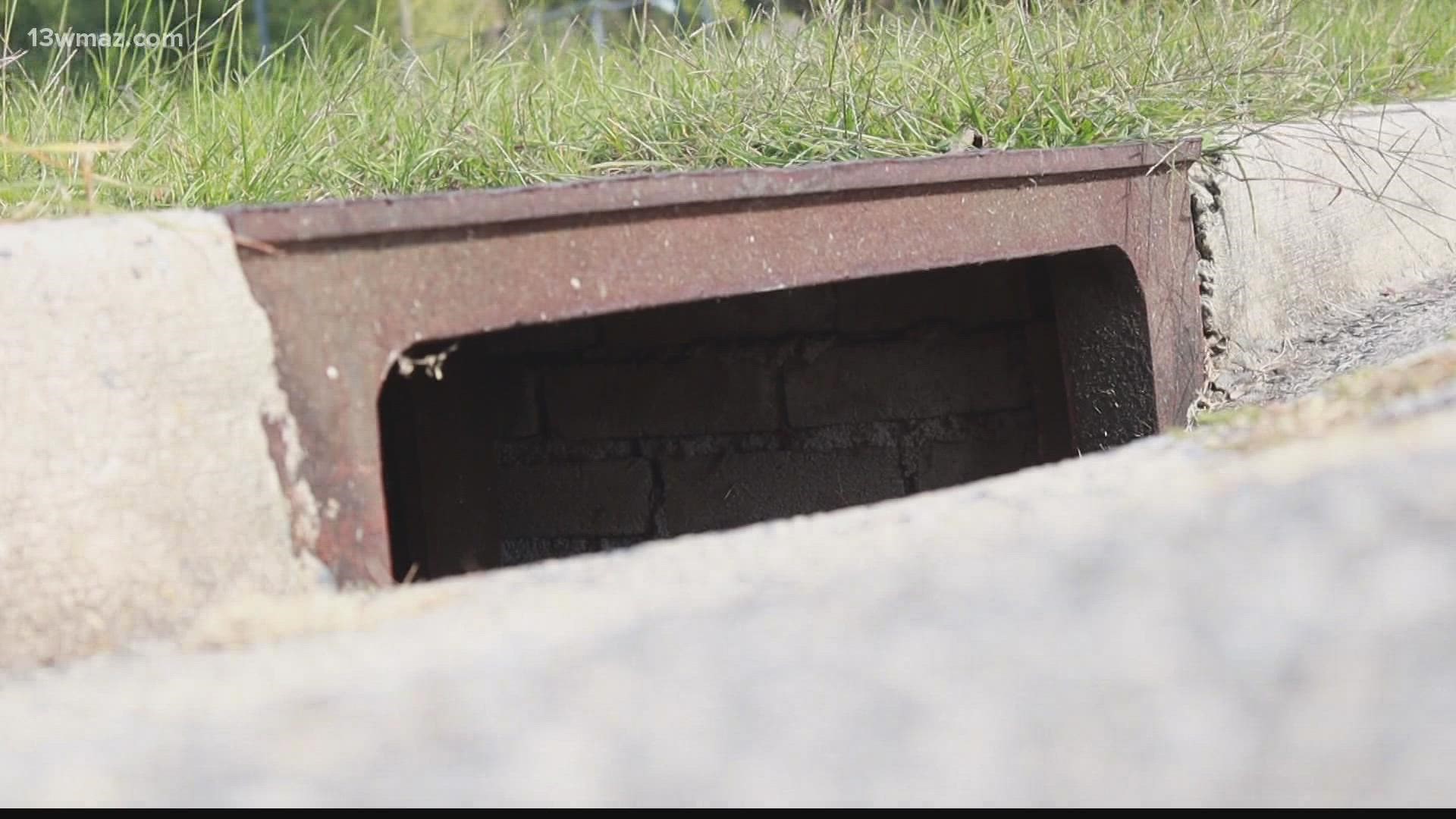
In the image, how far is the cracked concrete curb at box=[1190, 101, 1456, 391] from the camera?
2918 millimetres

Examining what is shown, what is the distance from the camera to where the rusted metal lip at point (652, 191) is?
5.58ft

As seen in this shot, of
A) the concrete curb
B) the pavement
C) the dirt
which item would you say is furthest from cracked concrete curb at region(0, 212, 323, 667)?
the dirt

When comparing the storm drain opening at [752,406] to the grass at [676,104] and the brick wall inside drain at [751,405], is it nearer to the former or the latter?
the brick wall inside drain at [751,405]

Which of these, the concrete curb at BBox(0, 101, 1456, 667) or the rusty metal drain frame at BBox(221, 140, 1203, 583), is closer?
the concrete curb at BBox(0, 101, 1456, 667)

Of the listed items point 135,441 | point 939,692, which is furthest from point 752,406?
point 939,692

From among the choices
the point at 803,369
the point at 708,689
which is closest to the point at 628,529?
the point at 803,369

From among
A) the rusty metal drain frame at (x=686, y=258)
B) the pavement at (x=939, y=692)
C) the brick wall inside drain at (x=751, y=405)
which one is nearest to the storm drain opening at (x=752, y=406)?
the brick wall inside drain at (x=751, y=405)

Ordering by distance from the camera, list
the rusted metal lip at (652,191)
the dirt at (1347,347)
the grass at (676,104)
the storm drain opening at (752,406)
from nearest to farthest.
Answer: the rusted metal lip at (652,191), the grass at (676,104), the dirt at (1347,347), the storm drain opening at (752,406)

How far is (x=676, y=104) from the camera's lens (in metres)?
2.81

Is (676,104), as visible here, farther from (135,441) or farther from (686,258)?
(135,441)

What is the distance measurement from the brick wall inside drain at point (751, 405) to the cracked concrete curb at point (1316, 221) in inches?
15.3

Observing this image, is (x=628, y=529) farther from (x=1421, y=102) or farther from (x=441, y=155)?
(x=1421, y=102)

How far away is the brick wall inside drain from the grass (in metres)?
0.41

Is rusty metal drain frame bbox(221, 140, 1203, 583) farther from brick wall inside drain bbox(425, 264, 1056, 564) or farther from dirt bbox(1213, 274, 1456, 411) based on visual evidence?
brick wall inside drain bbox(425, 264, 1056, 564)
